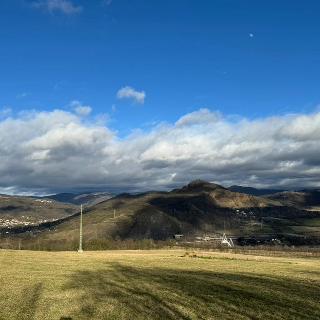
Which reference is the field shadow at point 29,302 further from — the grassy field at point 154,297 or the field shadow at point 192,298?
the field shadow at point 192,298

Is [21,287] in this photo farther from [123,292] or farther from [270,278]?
[270,278]

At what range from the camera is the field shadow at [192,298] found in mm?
30812

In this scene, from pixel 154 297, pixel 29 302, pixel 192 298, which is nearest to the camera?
pixel 29 302

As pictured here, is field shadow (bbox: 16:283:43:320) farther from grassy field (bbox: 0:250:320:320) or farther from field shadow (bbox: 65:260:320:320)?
field shadow (bbox: 65:260:320:320)

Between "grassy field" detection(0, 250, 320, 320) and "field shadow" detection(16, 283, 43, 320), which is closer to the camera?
"field shadow" detection(16, 283, 43, 320)

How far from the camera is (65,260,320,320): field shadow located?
30.8 m

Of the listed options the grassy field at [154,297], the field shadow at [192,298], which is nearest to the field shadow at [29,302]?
the grassy field at [154,297]

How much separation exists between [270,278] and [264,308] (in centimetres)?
2278

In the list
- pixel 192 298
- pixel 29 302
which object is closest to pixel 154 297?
A: pixel 192 298

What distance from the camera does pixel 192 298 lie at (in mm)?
36656

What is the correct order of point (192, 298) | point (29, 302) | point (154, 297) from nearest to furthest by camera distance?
1. point (29, 302)
2. point (192, 298)
3. point (154, 297)

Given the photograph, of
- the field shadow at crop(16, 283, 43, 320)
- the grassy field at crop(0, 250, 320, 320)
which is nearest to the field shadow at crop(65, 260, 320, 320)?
the grassy field at crop(0, 250, 320, 320)

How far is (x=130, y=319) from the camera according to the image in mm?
29188

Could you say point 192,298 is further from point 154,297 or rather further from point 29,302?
point 29,302
